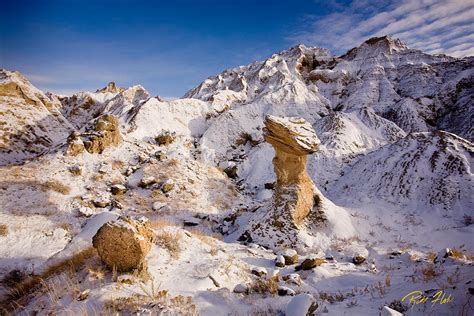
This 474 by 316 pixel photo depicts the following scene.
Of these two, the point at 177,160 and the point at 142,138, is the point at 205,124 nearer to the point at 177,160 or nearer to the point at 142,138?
the point at 142,138

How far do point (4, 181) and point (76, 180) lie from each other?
11.1 ft

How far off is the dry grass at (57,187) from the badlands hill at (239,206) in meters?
0.14

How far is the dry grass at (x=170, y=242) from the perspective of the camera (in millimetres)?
6893

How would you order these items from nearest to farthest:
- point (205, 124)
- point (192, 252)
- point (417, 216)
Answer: point (192, 252) → point (417, 216) → point (205, 124)

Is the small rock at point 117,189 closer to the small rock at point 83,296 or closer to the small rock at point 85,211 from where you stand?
the small rock at point 85,211

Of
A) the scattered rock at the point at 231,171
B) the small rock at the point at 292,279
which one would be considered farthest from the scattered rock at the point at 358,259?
the scattered rock at the point at 231,171

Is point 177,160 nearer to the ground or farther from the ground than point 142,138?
nearer to the ground

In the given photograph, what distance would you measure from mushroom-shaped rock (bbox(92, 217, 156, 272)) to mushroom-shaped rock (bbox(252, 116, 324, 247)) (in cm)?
850

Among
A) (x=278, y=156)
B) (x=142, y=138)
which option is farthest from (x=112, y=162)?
(x=278, y=156)

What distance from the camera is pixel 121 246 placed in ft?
18.4

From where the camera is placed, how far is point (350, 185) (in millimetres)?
20125

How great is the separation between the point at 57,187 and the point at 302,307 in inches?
621

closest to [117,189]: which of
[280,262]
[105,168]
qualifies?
[105,168]

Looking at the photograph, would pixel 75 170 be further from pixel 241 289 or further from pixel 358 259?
pixel 358 259
